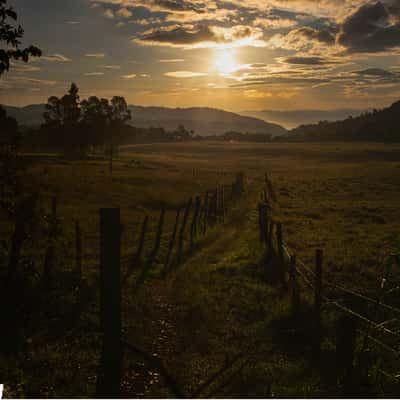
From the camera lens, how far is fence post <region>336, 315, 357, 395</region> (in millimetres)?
7887

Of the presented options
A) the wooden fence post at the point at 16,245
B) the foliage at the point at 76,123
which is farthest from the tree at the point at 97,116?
the wooden fence post at the point at 16,245

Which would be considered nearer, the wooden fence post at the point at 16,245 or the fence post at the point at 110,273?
the fence post at the point at 110,273

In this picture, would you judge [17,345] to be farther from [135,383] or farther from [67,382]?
[135,383]

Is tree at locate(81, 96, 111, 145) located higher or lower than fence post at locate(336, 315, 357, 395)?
higher

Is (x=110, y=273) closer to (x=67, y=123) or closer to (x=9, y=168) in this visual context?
(x=9, y=168)

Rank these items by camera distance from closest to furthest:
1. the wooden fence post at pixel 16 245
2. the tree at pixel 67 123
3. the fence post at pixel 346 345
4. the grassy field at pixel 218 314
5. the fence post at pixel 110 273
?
the fence post at pixel 110 273
the grassy field at pixel 218 314
the fence post at pixel 346 345
the wooden fence post at pixel 16 245
the tree at pixel 67 123

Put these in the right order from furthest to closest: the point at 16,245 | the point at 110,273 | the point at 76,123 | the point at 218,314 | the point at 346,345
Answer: the point at 76,123
the point at 218,314
the point at 16,245
the point at 346,345
the point at 110,273

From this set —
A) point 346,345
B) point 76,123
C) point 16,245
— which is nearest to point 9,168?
point 16,245

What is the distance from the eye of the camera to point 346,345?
7.98m

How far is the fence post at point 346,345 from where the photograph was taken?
789 cm

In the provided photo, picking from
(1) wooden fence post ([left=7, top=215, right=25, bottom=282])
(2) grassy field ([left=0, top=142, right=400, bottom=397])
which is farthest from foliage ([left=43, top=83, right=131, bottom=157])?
(1) wooden fence post ([left=7, top=215, right=25, bottom=282])

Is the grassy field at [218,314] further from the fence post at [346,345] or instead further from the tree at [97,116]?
the tree at [97,116]

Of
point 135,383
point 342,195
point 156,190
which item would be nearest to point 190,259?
point 135,383

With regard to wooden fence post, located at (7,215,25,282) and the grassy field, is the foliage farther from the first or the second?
wooden fence post, located at (7,215,25,282)
